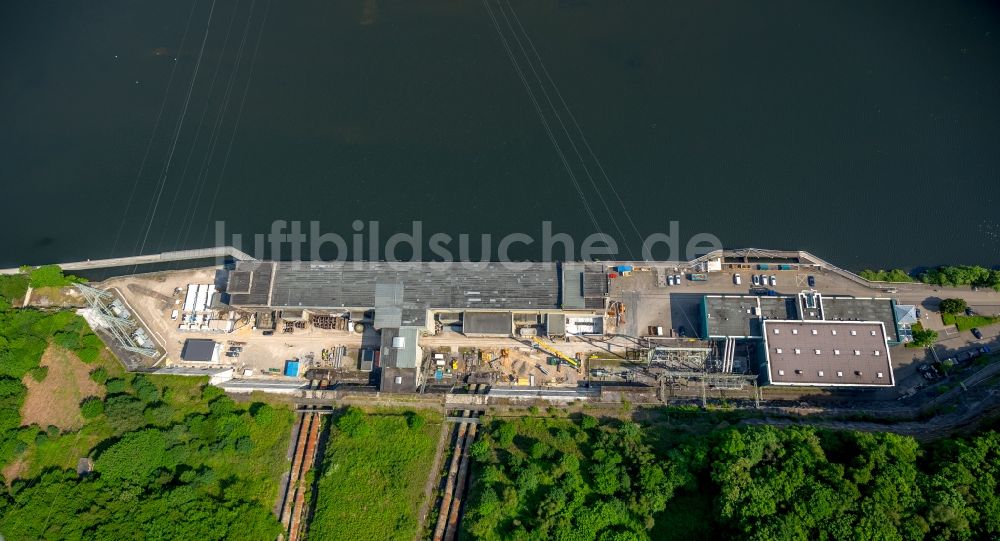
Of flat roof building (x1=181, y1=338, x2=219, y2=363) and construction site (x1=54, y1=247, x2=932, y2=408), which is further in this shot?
flat roof building (x1=181, y1=338, x2=219, y2=363)

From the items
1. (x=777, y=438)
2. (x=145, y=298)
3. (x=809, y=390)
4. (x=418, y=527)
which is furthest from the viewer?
(x=145, y=298)

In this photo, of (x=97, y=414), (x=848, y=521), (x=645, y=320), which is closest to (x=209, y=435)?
(x=97, y=414)

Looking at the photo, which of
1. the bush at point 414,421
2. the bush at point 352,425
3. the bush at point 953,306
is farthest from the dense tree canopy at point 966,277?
the bush at point 352,425

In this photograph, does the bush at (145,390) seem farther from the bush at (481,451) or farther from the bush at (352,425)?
the bush at (481,451)

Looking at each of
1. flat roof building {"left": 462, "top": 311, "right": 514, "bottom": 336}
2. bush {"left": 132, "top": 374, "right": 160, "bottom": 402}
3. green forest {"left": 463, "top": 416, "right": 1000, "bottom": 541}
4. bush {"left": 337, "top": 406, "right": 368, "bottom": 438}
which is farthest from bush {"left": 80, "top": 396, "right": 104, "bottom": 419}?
green forest {"left": 463, "top": 416, "right": 1000, "bottom": 541}

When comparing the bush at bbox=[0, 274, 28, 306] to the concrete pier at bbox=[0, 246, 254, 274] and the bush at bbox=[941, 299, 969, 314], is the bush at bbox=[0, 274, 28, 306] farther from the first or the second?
the bush at bbox=[941, 299, 969, 314]

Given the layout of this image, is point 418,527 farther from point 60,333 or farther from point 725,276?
point 60,333
